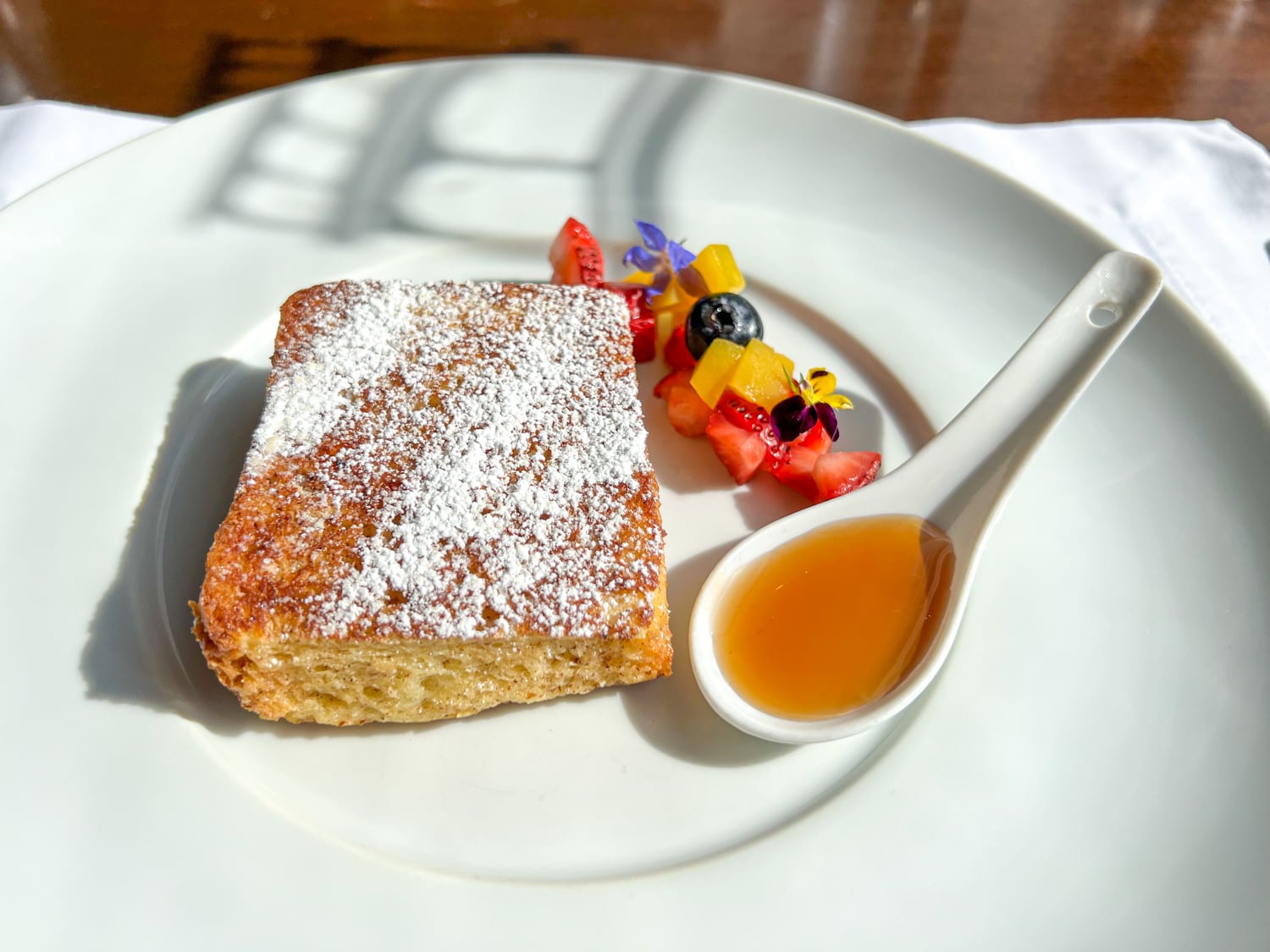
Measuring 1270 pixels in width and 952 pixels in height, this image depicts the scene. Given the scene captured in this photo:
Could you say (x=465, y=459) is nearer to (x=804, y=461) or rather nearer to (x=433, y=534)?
(x=433, y=534)

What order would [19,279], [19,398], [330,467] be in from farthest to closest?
[19,279], [19,398], [330,467]

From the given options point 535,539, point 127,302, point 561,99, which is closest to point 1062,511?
point 535,539

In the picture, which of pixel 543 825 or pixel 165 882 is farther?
pixel 543 825

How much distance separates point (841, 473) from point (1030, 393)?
36cm

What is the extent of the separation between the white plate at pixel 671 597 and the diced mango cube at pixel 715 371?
4.5 inches

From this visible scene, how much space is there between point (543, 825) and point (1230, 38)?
124 inches

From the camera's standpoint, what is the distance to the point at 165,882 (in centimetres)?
120

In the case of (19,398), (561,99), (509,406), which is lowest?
(19,398)

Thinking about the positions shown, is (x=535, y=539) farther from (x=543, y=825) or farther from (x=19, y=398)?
(x=19, y=398)

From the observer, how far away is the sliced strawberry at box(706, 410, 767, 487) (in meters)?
1.69

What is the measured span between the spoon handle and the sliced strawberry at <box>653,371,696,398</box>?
46cm

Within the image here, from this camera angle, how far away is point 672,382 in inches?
72.4

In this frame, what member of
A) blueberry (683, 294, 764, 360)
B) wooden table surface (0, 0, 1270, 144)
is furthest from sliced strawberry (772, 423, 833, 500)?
wooden table surface (0, 0, 1270, 144)

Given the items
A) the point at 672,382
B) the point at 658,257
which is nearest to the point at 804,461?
the point at 672,382
